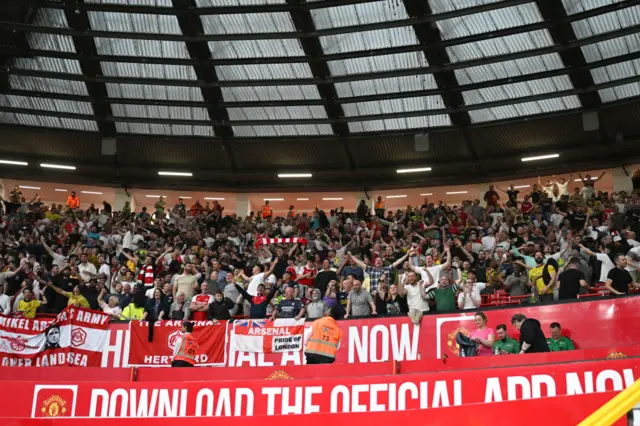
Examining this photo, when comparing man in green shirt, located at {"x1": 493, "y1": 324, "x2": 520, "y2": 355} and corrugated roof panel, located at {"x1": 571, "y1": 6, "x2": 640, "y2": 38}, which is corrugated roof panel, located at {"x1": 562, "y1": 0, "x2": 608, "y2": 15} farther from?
man in green shirt, located at {"x1": 493, "y1": 324, "x2": 520, "y2": 355}

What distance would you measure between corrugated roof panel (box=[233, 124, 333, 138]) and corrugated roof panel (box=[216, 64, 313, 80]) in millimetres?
3251

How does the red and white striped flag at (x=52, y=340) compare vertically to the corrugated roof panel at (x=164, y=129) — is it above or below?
below

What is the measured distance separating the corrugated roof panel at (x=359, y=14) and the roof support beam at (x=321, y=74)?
39 centimetres

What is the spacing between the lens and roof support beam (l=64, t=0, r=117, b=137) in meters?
26.5

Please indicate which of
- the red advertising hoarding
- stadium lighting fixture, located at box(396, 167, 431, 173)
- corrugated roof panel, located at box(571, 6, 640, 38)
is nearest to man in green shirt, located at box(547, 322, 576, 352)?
the red advertising hoarding

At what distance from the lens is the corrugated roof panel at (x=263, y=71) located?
1126 inches

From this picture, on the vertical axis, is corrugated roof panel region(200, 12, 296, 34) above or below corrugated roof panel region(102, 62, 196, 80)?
above

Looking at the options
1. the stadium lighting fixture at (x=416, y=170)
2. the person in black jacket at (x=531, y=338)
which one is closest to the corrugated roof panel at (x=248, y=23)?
the stadium lighting fixture at (x=416, y=170)

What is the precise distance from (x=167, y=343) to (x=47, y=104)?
17583 millimetres

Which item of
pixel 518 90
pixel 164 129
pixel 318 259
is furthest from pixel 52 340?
pixel 518 90

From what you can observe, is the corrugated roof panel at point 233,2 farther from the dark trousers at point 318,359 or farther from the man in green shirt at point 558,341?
the man in green shirt at point 558,341

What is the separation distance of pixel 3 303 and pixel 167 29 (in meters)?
12.4

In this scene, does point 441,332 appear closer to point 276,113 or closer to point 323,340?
point 323,340

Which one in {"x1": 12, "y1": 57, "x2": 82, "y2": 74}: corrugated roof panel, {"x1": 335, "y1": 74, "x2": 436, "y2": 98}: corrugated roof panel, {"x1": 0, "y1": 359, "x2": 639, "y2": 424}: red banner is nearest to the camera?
{"x1": 0, "y1": 359, "x2": 639, "y2": 424}: red banner
